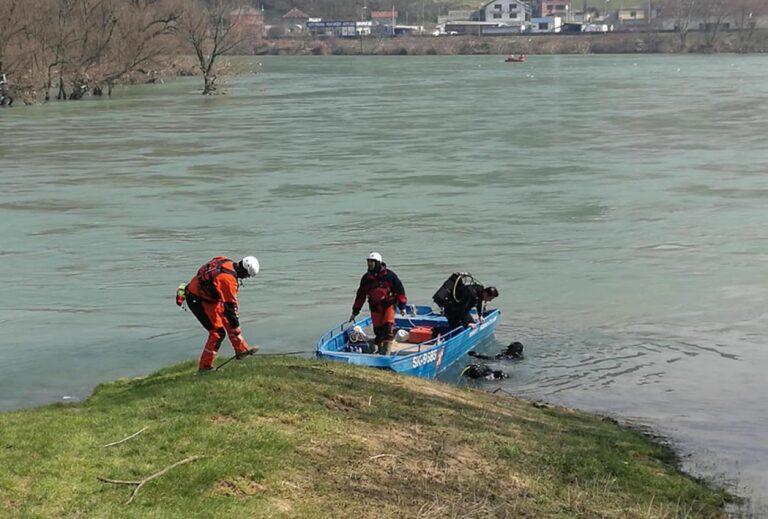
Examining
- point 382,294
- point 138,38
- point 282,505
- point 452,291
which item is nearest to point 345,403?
point 282,505

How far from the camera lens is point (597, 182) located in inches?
1339

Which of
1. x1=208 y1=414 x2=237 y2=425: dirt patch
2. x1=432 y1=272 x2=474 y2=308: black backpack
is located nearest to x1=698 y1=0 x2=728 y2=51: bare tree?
x1=432 y1=272 x2=474 y2=308: black backpack

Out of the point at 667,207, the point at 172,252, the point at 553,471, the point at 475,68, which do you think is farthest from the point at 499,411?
the point at 475,68

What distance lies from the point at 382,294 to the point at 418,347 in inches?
50.4

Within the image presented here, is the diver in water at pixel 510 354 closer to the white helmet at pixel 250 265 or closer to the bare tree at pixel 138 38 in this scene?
the white helmet at pixel 250 265

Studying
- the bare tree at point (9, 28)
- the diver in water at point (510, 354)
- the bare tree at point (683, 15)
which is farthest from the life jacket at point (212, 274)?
the bare tree at point (683, 15)

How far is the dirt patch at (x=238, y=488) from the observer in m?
8.43

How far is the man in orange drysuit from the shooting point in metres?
12.4

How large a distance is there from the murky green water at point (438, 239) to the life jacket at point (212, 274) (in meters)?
3.86

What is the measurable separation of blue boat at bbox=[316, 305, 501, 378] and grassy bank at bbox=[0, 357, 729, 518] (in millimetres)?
2368

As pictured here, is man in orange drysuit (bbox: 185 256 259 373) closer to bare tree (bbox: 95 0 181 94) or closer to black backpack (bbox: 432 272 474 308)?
black backpack (bbox: 432 272 474 308)

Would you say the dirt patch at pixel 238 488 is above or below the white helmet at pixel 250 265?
below

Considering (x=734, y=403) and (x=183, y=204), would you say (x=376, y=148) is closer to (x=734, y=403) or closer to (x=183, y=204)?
(x=183, y=204)

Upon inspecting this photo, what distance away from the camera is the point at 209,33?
90.4m
